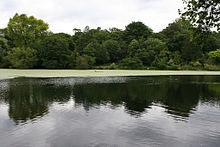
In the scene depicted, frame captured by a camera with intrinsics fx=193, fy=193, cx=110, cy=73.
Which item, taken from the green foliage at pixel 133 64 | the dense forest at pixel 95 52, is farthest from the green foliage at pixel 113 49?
the green foliage at pixel 133 64

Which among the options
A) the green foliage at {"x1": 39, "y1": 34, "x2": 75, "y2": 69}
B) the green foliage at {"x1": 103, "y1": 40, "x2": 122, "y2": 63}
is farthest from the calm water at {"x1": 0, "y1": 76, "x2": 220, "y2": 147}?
the green foliage at {"x1": 103, "y1": 40, "x2": 122, "y2": 63}

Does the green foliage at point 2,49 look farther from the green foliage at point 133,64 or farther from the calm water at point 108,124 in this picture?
the calm water at point 108,124

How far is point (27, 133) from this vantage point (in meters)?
8.11

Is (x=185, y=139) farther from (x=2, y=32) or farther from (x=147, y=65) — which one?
(x=2, y=32)

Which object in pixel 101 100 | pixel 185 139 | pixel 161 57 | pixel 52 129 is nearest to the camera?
pixel 185 139

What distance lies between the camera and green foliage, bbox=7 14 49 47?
67.4 m

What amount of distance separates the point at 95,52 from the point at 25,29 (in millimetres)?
25879

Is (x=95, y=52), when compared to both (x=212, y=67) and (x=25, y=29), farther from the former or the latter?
(x=212, y=67)

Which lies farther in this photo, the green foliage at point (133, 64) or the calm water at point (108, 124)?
the green foliage at point (133, 64)

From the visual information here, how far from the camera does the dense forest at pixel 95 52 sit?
6250 centimetres

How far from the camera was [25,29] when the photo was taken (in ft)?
224

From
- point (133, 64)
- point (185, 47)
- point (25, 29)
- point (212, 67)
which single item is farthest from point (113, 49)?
point (212, 67)

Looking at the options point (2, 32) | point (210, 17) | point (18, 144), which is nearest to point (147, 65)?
point (210, 17)

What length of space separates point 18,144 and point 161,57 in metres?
63.5
